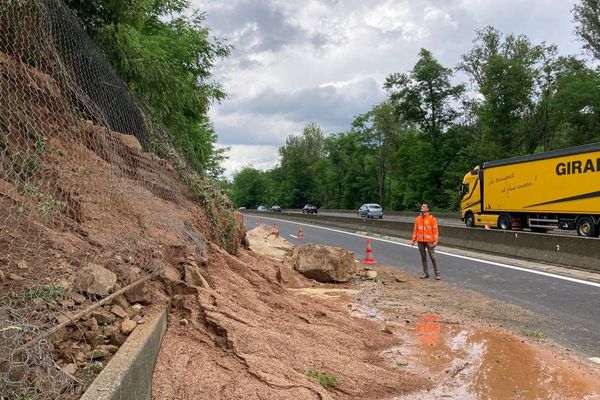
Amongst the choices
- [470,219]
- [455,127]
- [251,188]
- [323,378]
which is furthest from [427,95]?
[251,188]

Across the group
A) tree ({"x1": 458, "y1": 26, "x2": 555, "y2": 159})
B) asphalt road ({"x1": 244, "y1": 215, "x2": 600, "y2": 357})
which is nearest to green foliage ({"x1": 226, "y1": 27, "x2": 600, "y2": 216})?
tree ({"x1": 458, "y1": 26, "x2": 555, "y2": 159})

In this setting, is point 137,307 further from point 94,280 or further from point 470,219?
point 470,219

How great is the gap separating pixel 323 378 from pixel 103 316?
2.02 meters

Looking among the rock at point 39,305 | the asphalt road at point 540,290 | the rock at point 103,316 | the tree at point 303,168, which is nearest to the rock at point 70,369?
the rock at point 39,305

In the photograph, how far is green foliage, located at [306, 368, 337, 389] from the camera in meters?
4.63

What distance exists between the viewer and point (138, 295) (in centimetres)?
481

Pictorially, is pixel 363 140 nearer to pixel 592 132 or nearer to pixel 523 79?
pixel 523 79

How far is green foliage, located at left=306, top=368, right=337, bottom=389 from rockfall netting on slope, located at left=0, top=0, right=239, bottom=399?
67.6 inches

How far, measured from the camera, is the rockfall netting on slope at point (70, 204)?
Result: 3.36 meters

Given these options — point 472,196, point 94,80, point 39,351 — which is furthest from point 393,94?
point 39,351

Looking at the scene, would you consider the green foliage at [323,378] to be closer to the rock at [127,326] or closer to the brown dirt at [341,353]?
the brown dirt at [341,353]

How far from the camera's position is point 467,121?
58906 mm

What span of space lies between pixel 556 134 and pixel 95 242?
48.8 metres

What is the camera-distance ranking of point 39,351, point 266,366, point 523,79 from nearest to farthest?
1. point 39,351
2. point 266,366
3. point 523,79
